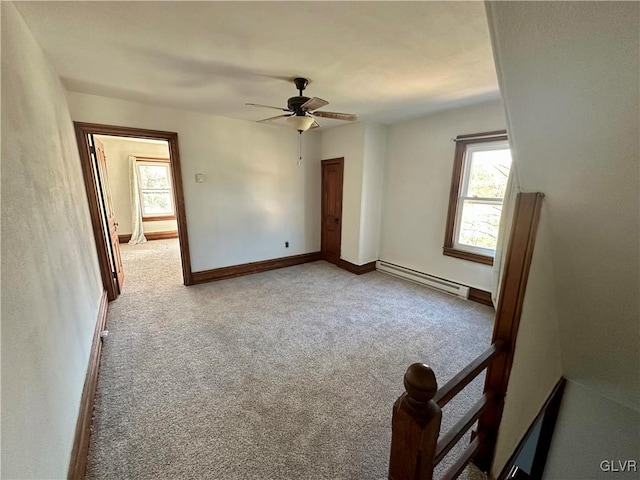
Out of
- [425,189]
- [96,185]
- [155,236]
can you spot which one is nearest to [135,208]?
[155,236]

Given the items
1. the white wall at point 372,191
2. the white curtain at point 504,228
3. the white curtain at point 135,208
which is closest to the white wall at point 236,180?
the white wall at point 372,191

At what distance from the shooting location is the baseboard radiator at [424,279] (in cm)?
351

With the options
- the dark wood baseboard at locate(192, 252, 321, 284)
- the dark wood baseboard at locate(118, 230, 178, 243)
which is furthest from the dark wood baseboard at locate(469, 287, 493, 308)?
the dark wood baseboard at locate(118, 230, 178, 243)

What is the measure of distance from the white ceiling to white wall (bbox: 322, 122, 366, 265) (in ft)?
4.02

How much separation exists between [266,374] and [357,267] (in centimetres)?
256

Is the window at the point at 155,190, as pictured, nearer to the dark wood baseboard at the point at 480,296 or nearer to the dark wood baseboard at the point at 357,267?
the dark wood baseboard at the point at 357,267

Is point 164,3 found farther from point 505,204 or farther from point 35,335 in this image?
point 505,204

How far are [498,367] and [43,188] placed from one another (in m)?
2.72

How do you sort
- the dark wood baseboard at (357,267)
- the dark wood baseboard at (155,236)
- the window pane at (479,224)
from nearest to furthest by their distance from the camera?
the window pane at (479,224)
the dark wood baseboard at (357,267)
the dark wood baseboard at (155,236)

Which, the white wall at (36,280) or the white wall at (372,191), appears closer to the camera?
the white wall at (36,280)

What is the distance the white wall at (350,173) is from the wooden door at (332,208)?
104mm

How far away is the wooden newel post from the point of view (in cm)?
81

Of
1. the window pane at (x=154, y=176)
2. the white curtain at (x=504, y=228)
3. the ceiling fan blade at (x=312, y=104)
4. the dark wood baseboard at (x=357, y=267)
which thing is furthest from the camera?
the window pane at (x=154, y=176)

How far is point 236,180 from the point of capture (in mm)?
4012
